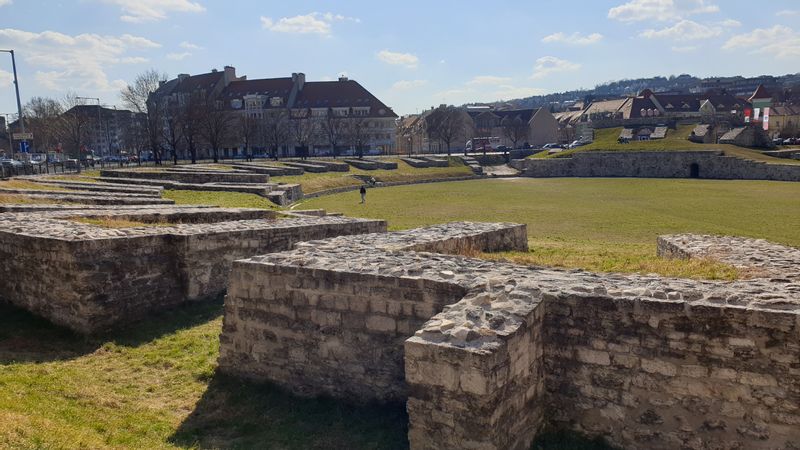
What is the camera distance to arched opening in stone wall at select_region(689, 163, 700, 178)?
63.3 meters

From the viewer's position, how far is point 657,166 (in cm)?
6588

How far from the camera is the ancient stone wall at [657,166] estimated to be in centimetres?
5741

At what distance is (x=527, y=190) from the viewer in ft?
167

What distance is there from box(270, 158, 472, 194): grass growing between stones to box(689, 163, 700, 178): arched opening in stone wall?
77.1 ft

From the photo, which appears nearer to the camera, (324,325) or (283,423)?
(283,423)

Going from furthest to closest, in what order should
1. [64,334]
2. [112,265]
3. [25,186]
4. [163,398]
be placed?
[25,186] → [112,265] → [64,334] → [163,398]

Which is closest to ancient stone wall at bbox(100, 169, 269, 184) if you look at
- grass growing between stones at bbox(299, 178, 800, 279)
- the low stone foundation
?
grass growing between stones at bbox(299, 178, 800, 279)

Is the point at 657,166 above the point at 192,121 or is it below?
below

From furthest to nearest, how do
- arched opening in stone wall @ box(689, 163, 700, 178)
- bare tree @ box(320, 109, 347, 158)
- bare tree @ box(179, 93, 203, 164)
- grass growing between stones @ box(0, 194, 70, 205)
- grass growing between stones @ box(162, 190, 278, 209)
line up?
1. bare tree @ box(320, 109, 347, 158)
2. arched opening in stone wall @ box(689, 163, 700, 178)
3. bare tree @ box(179, 93, 203, 164)
4. grass growing between stones @ box(162, 190, 278, 209)
5. grass growing between stones @ box(0, 194, 70, 205)

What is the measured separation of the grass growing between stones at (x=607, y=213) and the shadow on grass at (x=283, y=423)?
15.3 feet

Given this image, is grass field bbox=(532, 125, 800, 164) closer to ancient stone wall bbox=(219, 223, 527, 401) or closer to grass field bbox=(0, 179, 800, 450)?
grass field bbox=(0, 179, 800, 450)

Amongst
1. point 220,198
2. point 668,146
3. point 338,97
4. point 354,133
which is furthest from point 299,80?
point 220,198

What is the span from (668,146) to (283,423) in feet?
228

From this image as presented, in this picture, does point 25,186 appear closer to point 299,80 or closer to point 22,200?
point 22,200
